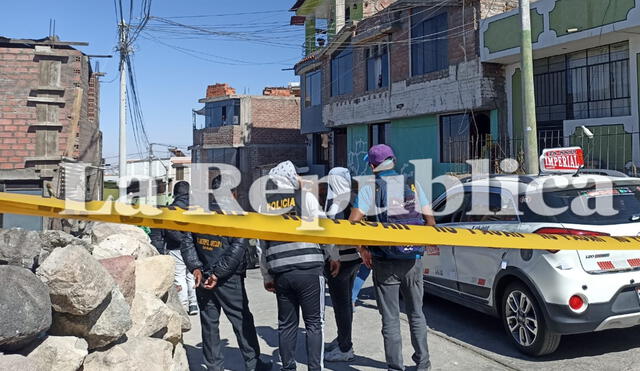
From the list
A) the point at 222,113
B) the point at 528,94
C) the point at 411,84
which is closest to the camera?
the point at 528,94

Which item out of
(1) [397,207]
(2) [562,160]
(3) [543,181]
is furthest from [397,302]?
(2) [562,160]

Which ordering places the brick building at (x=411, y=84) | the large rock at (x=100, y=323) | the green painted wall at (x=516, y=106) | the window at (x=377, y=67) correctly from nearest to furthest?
1. the large rock at (x=100, y=323)
2. the green painted wall at (x=516, y=106)
3. the brick building at (x=411, y=84)
4. the window at (x=377, y=67)

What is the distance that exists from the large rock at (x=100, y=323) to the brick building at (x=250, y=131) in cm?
2732

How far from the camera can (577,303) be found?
4277mm

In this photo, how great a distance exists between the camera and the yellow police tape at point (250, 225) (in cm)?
320

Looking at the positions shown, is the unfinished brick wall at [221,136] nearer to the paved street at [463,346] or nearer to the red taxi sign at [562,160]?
the paved street at [463,346]

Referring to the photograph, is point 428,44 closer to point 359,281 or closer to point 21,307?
point 359,281

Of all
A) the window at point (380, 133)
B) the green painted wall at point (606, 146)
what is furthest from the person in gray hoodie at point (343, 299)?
the window at point (380, 133)

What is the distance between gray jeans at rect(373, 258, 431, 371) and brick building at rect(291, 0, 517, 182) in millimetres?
11056

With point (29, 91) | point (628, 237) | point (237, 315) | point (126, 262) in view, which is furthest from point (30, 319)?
point (29, 91)

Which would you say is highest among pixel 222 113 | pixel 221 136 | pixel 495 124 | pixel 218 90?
pixel 218 90

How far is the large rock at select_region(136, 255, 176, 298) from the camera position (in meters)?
4.76

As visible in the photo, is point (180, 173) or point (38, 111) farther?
point (180, 173)

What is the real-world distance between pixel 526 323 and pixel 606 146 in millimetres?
8401
